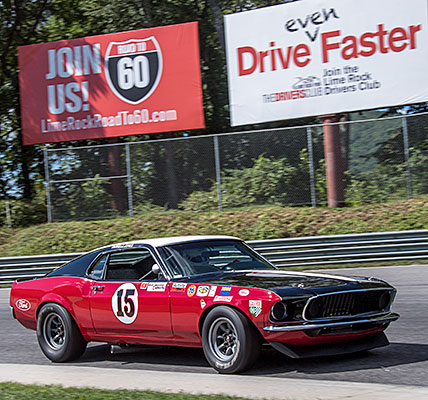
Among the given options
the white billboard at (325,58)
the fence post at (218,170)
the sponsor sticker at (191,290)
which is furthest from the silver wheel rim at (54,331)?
the white billboard at (325,58)

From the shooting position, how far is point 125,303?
780 centimetres

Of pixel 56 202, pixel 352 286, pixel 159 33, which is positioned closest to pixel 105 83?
pixel 159 33

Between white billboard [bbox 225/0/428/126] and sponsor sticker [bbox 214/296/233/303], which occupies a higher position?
white billboard [bbox 225/0/428/126]

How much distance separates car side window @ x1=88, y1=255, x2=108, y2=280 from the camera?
8352mm

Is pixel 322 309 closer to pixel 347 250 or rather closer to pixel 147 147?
pixel 347 250

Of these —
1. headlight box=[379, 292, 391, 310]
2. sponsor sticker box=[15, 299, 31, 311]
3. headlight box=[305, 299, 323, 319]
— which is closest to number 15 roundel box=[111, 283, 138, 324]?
sponsor sticker box=[15, 299, 31, 311]

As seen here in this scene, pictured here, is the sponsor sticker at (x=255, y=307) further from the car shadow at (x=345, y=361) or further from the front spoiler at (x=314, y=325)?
the car shadow at (x=345, y=361)

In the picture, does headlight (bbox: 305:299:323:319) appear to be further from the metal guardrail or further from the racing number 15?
the metal guardrail

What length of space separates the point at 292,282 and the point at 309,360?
2.94 ft

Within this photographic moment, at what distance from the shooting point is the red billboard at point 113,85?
21.7 metres

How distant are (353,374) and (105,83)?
17.3m

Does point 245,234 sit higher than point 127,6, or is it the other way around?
point 127,6

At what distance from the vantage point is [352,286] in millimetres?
7051

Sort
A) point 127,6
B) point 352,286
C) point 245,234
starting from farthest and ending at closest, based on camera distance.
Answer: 1. point 127,6
2. point 245,234
3. point 352,286
